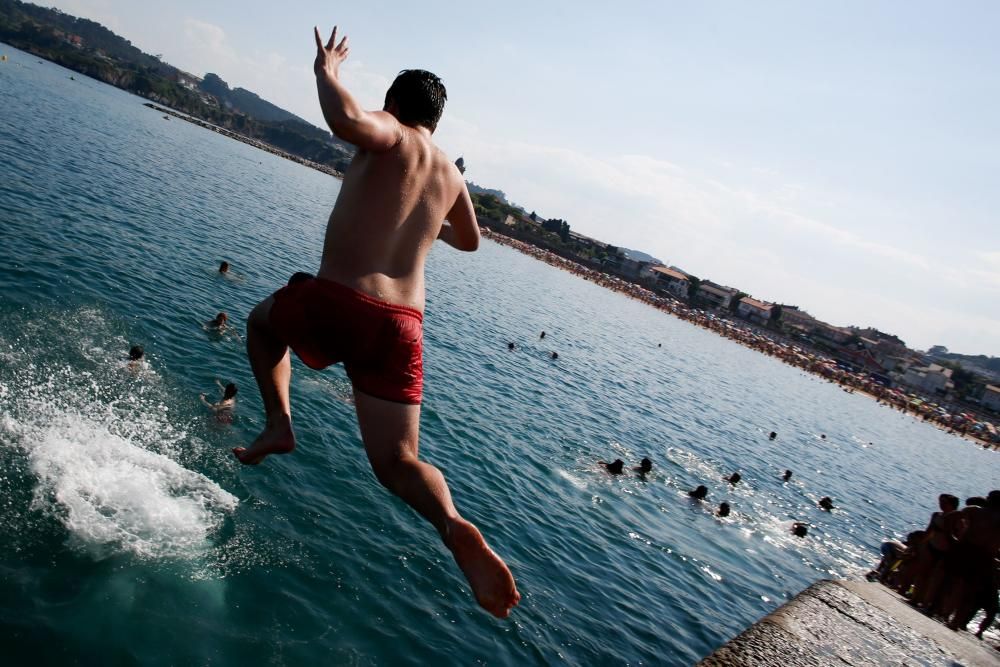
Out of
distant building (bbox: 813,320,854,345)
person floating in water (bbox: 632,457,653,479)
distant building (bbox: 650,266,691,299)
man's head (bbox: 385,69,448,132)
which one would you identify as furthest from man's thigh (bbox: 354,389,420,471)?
distant building (bbox: 813,320,854,345)

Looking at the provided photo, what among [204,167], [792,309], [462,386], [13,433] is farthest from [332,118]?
[792,309]

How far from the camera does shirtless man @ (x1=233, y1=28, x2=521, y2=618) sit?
281 cm

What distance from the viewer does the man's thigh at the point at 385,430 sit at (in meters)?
2.94

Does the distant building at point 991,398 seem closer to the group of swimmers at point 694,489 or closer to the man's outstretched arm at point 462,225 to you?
the group of swimmers at point 694,489

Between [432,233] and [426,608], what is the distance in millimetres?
7682

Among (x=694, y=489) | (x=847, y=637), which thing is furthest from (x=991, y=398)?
(x=847, y=637)

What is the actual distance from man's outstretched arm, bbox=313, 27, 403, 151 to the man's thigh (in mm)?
1199

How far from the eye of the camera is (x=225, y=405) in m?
12.7

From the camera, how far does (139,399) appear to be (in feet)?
38.5

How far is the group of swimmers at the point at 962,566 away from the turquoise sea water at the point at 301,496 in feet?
11.5


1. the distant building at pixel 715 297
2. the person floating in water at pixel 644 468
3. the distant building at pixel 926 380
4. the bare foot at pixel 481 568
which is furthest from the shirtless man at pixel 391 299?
the distant building at pixel 926 380

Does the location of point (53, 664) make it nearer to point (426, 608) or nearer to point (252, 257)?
point (426, 608)

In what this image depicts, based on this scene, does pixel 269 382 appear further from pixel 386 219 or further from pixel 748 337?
pixel 748 337

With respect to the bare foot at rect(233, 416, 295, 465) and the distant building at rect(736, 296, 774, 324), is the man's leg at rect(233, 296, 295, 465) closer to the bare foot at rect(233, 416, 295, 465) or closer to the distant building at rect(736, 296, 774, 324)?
the bare foot at rect(233, 416, 295, 465)
